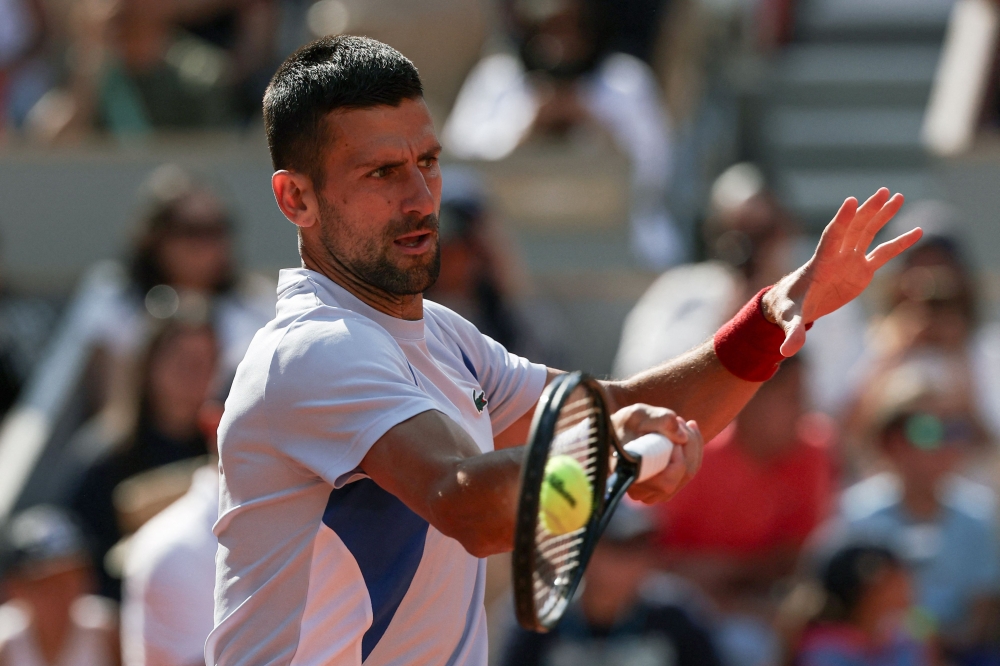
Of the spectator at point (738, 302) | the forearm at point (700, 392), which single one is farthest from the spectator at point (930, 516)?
the forearm at point (700, 392)

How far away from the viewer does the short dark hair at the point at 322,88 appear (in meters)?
2.49

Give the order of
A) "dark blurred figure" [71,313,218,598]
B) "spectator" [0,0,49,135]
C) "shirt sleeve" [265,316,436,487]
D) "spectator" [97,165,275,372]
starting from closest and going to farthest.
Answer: "shirt sleeve" [265,316,436,487], "dark blurred figure" [71,313,218,598], "spectator" [97,165,275,372], "spectator" [0,0,49,135]

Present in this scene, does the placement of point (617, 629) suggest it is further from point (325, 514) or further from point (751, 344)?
point (325, 514)

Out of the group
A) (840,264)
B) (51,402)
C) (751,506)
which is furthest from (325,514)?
(51,402)

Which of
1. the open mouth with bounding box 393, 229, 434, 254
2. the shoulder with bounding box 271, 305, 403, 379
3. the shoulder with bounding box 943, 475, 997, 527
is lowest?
the shoulder with bounding box 943, 475, 997, 527

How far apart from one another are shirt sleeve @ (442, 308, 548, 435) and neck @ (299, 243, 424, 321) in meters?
0.23

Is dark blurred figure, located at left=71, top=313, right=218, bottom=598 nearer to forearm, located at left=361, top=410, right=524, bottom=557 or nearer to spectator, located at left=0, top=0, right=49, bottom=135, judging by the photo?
spectator, located at left=0, top=0, right=49, bottom=135

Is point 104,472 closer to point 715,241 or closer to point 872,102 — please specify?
point 715,241

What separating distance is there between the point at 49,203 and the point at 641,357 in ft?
11.4

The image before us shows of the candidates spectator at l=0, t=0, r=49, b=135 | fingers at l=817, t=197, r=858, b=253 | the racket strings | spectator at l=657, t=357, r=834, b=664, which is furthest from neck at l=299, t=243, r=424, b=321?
spectator at l=0, t=0, r=49, b=135

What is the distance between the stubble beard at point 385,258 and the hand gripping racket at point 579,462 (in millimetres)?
384

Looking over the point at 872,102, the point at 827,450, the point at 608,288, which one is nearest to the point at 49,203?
the point at 608,288

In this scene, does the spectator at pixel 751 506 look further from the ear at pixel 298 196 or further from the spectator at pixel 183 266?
the ear at pixel 298 196

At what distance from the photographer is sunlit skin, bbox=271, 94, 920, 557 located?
2.22m
